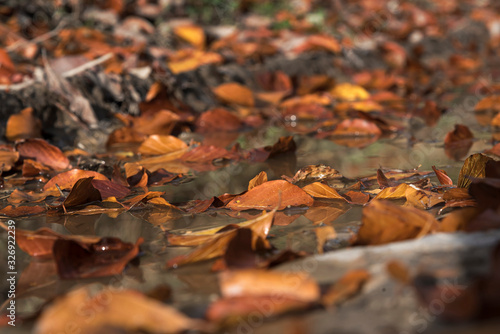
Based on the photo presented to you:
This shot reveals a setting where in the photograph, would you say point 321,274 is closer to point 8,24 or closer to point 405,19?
point 8,24

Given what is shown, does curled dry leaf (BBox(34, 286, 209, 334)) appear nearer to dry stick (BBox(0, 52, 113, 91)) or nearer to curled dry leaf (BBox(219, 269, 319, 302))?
curled dry leaf (BBox(219, 269, 319, 302))

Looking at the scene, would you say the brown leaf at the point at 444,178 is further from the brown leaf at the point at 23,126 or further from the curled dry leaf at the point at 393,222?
the brown leaf at the point at 23,126

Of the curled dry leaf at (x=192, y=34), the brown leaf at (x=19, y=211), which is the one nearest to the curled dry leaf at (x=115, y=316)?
the brown leaf at (x=19, y=211)

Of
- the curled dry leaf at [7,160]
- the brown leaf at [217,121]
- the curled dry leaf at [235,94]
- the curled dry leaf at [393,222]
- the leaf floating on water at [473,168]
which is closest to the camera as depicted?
the curled dry leaf at [393,222]

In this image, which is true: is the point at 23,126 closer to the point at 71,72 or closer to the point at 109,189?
the point at 71,72

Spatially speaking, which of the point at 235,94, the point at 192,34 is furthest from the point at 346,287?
the point at 192,34

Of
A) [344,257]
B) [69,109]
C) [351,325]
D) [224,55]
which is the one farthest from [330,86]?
[351,325]
